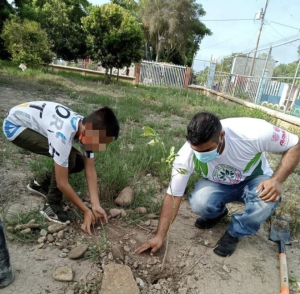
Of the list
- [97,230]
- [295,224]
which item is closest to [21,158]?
[97,230]

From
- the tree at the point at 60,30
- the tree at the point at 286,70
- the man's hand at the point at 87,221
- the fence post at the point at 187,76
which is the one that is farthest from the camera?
the fence post at the point at 187,76

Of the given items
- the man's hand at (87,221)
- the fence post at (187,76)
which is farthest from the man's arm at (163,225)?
the fence post at (187,76)

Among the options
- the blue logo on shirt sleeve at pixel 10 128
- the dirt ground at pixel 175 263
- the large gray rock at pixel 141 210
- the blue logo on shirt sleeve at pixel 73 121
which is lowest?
the dirt ground at pixel 175 263

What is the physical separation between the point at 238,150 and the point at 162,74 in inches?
576

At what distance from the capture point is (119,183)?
7.54 ft

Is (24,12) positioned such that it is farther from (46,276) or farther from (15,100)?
(46,276)

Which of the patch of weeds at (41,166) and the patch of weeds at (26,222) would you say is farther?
the patch of weeds at (41,166)

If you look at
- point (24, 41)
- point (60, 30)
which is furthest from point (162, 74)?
point (24, 41)

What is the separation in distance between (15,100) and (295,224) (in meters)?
5.36

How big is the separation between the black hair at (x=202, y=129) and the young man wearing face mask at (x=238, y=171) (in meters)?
0.05

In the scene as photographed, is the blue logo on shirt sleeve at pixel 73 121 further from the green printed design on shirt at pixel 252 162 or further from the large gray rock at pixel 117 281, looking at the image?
the green printed design on shirt at pixel 252 162

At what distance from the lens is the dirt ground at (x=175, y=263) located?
1474 millimetres

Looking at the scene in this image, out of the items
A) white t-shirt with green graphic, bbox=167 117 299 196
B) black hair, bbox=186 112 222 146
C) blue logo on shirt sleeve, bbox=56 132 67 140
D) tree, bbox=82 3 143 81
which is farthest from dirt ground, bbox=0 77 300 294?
tree, bbox=82 3 143 81

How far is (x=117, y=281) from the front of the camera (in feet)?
4.58
